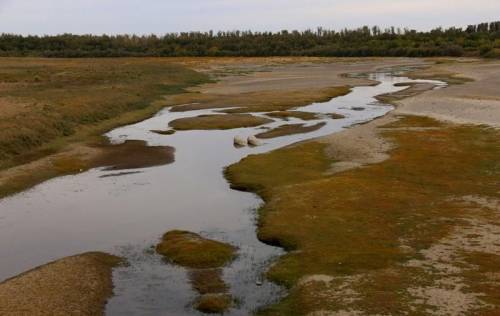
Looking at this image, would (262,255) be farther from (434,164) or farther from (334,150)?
(334,150)

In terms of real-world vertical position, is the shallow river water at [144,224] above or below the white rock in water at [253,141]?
below

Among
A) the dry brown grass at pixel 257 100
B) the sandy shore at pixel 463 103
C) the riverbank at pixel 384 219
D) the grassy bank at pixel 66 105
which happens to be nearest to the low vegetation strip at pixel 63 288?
the riverbank at pixel 384 219

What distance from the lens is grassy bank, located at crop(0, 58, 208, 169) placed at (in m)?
39.0

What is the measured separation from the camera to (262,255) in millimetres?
20188

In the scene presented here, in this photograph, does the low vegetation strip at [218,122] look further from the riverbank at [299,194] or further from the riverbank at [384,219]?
the riverbank at [384,219]

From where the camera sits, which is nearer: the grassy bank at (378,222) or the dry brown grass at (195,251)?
the grassy bank at (378,222)

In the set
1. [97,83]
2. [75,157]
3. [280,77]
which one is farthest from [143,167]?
[280,77]

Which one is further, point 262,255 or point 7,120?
point 7,120

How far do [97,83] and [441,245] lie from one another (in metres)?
63.4

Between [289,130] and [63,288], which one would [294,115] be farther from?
[63,288]

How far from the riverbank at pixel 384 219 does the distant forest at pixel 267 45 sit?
12445 centimetres

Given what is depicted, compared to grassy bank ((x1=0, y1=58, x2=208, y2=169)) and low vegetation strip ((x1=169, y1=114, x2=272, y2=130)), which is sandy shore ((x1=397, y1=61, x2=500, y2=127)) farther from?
grassy bank ((x1=0, y1=58, x2=208, y2=169))

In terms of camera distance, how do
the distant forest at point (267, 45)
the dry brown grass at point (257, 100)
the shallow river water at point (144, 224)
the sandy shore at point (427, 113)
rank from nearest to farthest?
the shallow river water at point (144, 224) < the sandy shore at point (427, 113) < the dry brown grass at point (257, 100) < the distant forest at point (267, 45)

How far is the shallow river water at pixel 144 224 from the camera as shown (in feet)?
57.2
